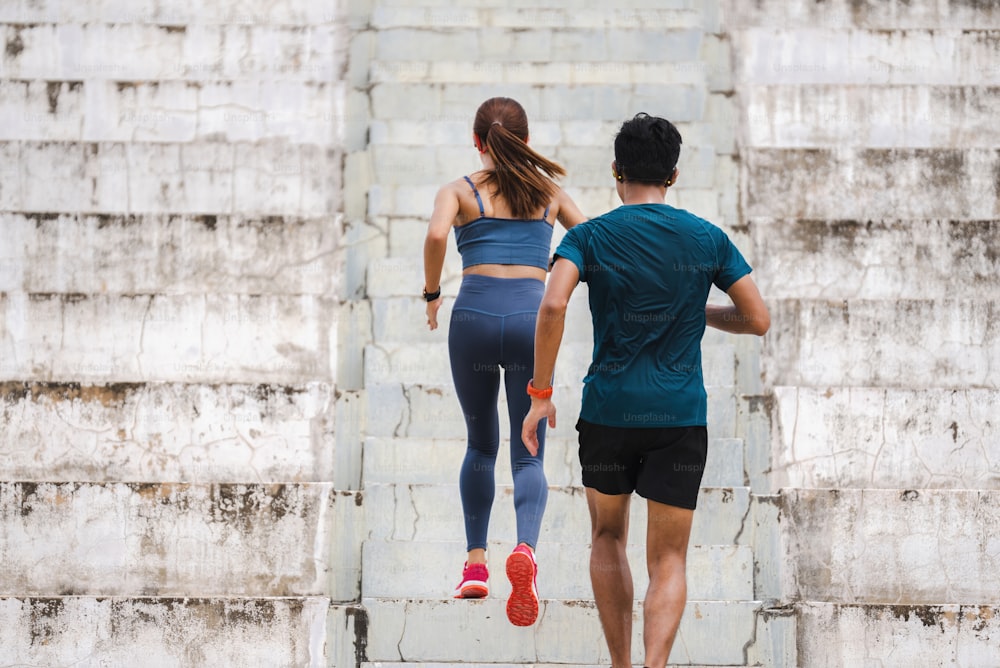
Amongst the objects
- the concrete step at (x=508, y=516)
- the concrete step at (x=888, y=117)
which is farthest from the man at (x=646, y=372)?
the concrete step at (x=888, y=117)

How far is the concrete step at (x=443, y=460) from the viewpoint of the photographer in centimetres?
691

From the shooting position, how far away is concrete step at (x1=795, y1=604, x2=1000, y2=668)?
20.2 feet

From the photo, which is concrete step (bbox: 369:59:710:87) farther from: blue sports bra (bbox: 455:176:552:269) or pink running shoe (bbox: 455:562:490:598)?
pink running shoe (bbox: 455:562:490:598)

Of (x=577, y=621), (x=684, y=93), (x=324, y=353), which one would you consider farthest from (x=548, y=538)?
(x=684, y=93)

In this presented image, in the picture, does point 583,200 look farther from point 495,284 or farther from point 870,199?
point 495,284

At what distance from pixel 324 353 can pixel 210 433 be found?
2.77 feet

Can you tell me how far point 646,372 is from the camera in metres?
4.66

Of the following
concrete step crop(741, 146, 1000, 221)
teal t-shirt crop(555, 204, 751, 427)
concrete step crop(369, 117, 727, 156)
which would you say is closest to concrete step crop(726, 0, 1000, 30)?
concrete step crop(369, 117, 727, 156)

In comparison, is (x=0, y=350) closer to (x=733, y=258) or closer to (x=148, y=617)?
(x=148, y=617)

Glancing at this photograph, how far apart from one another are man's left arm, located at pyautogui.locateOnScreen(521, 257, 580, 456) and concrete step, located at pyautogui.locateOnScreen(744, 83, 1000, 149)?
15.2 feet

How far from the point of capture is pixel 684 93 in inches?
369

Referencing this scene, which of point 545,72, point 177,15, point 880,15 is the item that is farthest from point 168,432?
point 880,15

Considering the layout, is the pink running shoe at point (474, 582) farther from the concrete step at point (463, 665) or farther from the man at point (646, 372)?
the man at point (646, 372)

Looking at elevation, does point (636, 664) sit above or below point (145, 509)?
below
